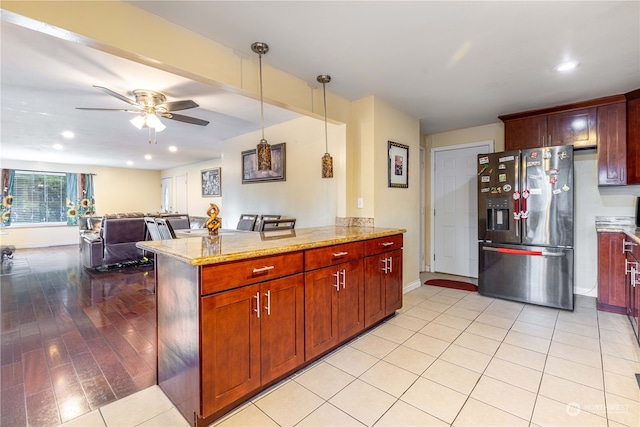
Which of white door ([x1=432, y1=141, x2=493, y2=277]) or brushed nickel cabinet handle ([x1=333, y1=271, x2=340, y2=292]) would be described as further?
white door ([x1=432, y1=141, x2=493, y2=277])

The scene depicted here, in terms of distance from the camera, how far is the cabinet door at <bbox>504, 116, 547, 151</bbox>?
3.62 metres

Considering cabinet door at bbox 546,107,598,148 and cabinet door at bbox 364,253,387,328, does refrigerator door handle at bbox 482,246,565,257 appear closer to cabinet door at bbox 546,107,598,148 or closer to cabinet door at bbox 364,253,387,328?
cabinet door at bbox 546,107,598,148

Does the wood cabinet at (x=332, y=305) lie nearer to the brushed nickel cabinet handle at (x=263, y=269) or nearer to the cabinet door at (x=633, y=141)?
the brushed nickel cabinet handle at (x=263, y=269)

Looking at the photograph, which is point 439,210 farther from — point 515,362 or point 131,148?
point 131,148

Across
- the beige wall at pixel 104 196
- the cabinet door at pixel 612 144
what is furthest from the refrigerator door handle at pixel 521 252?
the beige wall at pixel 104 196

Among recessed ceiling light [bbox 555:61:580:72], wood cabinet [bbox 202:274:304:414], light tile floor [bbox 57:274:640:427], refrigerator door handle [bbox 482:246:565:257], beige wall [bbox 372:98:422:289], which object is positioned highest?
recessed ceiling light [bbox 555:61:580:72]

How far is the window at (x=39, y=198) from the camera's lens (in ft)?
25.4

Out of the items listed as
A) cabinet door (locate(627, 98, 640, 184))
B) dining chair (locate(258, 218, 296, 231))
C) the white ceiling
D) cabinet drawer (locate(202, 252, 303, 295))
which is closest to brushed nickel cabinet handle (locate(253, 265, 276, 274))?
cabinet drawer (locate(202, 252, 303, 295))

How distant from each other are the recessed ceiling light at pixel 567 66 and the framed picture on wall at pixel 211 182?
22.4ft

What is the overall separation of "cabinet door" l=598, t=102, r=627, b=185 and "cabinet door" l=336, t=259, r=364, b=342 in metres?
3.12

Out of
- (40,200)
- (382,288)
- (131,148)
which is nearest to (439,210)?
(382,288)

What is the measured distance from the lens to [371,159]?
3.31 m

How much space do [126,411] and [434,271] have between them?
446 centimetres

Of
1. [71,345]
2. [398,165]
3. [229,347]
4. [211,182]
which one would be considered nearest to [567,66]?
[398,165]
